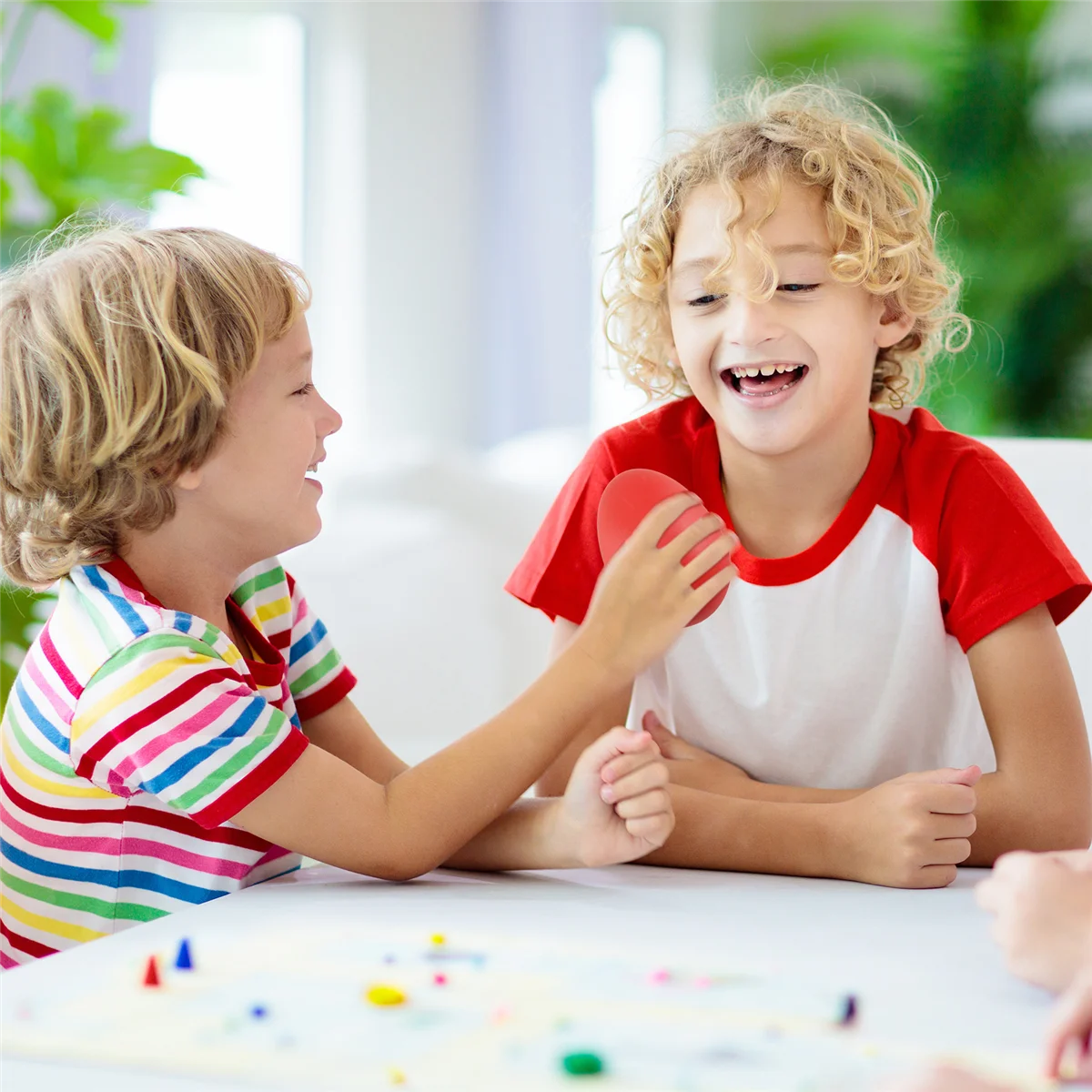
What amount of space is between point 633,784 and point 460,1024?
11.3 inches

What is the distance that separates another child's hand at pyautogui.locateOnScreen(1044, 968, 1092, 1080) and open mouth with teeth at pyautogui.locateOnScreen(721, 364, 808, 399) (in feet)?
2.14

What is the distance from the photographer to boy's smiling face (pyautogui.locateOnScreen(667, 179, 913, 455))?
3.45 ft

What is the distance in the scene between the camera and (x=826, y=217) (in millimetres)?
1066

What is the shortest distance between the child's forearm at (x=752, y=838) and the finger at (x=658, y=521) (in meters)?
0.18

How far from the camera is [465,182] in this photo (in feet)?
13.3

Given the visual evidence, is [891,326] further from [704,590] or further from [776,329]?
[704,590]

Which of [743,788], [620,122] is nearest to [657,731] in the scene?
[743,788]

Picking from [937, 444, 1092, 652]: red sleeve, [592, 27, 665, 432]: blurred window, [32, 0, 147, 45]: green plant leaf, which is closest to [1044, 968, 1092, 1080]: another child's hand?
[937, 444, 1092, 652]: red sleeve

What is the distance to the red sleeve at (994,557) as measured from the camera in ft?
3.17

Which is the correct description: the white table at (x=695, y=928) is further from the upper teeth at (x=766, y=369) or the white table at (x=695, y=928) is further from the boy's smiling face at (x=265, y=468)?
the upper teeth at (x=766, y=369)

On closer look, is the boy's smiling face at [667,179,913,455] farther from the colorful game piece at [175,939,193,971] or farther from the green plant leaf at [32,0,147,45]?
the green plant leaf at [32,0,147,45]

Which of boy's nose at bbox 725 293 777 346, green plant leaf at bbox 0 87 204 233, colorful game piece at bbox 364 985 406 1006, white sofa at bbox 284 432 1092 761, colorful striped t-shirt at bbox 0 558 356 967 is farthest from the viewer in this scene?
green plant leaf at bbox 0 87 204 233

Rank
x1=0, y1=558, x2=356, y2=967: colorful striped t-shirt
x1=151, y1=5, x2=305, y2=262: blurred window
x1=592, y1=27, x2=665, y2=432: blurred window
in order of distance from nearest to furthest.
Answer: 1. x1=0, y1=558, x2=356, y2=967: colorful striped t-shirt
2. x1=151, y1=5, x2=305, y2=262: blurred window
3. x1=592, y1=27, x2=665, y2=432: blurred window

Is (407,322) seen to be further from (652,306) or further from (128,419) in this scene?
(128,419)
